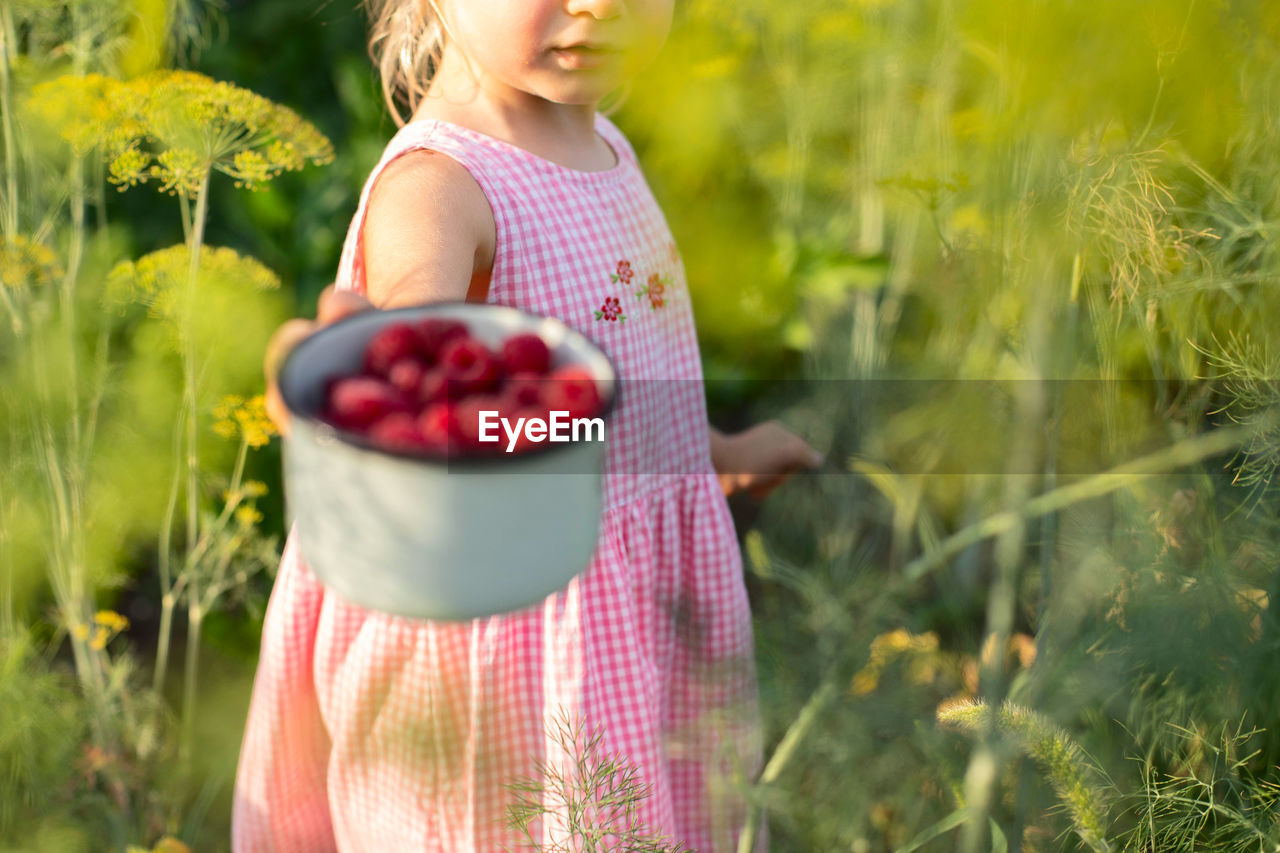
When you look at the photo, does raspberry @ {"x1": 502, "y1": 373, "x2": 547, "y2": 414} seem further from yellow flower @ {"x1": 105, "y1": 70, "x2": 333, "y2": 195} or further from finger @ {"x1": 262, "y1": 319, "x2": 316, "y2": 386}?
yellow flower @ {"x1": 105, "y1": 70, "x2": 333, "y2": 195}

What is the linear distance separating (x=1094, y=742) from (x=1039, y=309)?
1.15ft

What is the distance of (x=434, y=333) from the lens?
0.44 m

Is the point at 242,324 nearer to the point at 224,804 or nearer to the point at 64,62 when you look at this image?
the point at 64,62

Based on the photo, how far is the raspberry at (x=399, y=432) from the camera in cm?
39

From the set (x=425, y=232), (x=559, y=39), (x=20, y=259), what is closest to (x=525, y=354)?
(x=425, y=232)

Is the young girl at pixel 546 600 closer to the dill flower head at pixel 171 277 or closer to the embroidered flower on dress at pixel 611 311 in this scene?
the embroidered flower on dress at pixel 611 311

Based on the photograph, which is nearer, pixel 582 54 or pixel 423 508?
pixel 423 508

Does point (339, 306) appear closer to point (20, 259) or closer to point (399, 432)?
point (399, 432)

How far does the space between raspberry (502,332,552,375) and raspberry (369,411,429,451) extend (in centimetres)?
5

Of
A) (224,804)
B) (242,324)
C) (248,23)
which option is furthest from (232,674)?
(248,23)

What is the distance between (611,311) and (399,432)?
1.10 feet

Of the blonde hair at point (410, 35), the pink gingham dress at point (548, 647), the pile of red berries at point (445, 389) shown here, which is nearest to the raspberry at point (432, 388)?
the pile of red berries at point (445, 389)

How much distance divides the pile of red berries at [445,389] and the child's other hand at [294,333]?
19mm

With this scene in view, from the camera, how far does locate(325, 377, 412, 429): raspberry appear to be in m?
0.40
